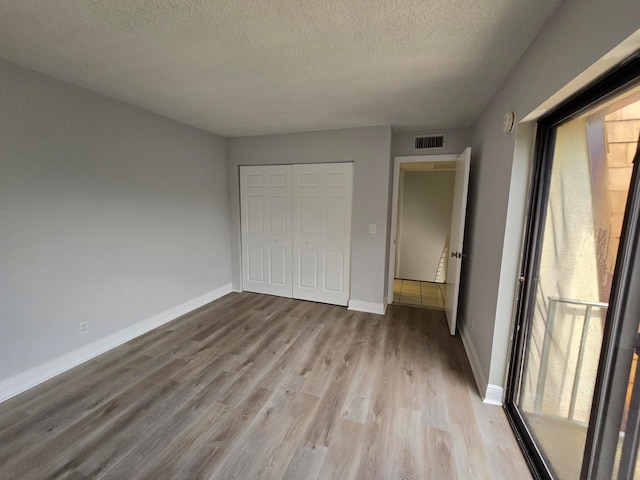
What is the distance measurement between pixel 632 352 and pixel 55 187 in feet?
11.6

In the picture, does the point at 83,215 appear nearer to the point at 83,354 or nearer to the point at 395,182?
the point at 83,354

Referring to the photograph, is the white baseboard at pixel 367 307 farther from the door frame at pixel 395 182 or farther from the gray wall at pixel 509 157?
the gray wall at pixel 509 157

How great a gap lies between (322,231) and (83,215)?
2.51 m

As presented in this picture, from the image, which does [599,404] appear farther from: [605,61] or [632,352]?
[605,61]

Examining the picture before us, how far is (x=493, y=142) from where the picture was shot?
7.32 ft

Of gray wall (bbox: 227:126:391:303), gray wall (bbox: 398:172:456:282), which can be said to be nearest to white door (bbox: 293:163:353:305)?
Answer: gray wall (bbox: 227:126:391:303)

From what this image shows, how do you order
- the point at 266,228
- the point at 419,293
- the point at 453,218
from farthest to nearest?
the point at 419,293, the point at 266,228, the point at 453,218

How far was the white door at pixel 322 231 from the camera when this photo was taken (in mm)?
3561

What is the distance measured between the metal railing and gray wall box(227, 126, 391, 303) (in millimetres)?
1854

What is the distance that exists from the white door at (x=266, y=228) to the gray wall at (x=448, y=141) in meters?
1.47

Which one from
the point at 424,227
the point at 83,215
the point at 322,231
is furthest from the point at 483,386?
the point at 424,227

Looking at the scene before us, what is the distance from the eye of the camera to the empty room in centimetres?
128

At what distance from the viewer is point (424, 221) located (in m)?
5.45

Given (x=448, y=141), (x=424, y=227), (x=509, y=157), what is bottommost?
(x=424, y=227)
